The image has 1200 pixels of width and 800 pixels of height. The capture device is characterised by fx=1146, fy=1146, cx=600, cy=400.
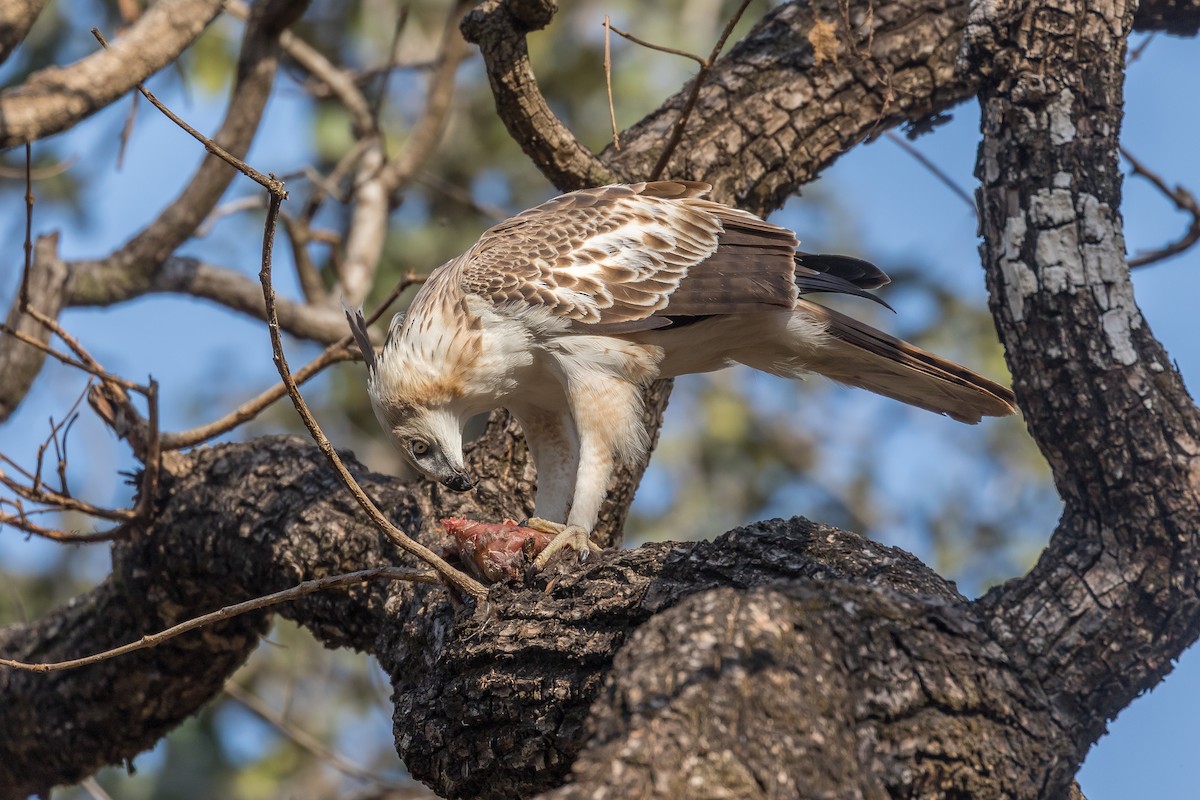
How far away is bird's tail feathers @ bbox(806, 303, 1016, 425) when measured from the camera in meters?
3.95

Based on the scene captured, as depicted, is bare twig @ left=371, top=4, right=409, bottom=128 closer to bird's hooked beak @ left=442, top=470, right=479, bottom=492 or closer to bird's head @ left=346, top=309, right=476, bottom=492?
bird's head @ left=346, top=309, right=476, bottom=492

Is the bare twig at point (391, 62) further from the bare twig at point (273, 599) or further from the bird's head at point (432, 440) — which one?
the bare twig at point (273, 599)

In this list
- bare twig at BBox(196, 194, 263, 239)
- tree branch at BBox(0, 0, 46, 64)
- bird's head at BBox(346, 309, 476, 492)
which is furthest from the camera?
bare twig at BBox(196, 194, 263, 239)

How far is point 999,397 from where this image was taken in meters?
3.90

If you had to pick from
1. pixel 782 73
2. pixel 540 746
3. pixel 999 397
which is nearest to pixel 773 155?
pixel 782 73

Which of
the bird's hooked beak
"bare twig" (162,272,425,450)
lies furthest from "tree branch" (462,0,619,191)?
the bird's hooked beak

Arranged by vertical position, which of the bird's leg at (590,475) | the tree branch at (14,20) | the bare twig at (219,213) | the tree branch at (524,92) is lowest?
the bird's leg at (590,475)

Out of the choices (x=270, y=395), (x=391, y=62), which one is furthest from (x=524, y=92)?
(x=391, y=62)

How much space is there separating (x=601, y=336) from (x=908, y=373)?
1101mm

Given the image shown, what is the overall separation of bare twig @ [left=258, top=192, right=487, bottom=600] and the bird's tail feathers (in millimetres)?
1646

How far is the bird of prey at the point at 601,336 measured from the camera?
3926mm

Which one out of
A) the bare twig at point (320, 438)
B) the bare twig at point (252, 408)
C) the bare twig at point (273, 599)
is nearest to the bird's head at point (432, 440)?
the bare twig at point (252, 408)

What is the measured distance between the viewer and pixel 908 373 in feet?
13.3

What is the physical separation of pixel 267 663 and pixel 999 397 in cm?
715
